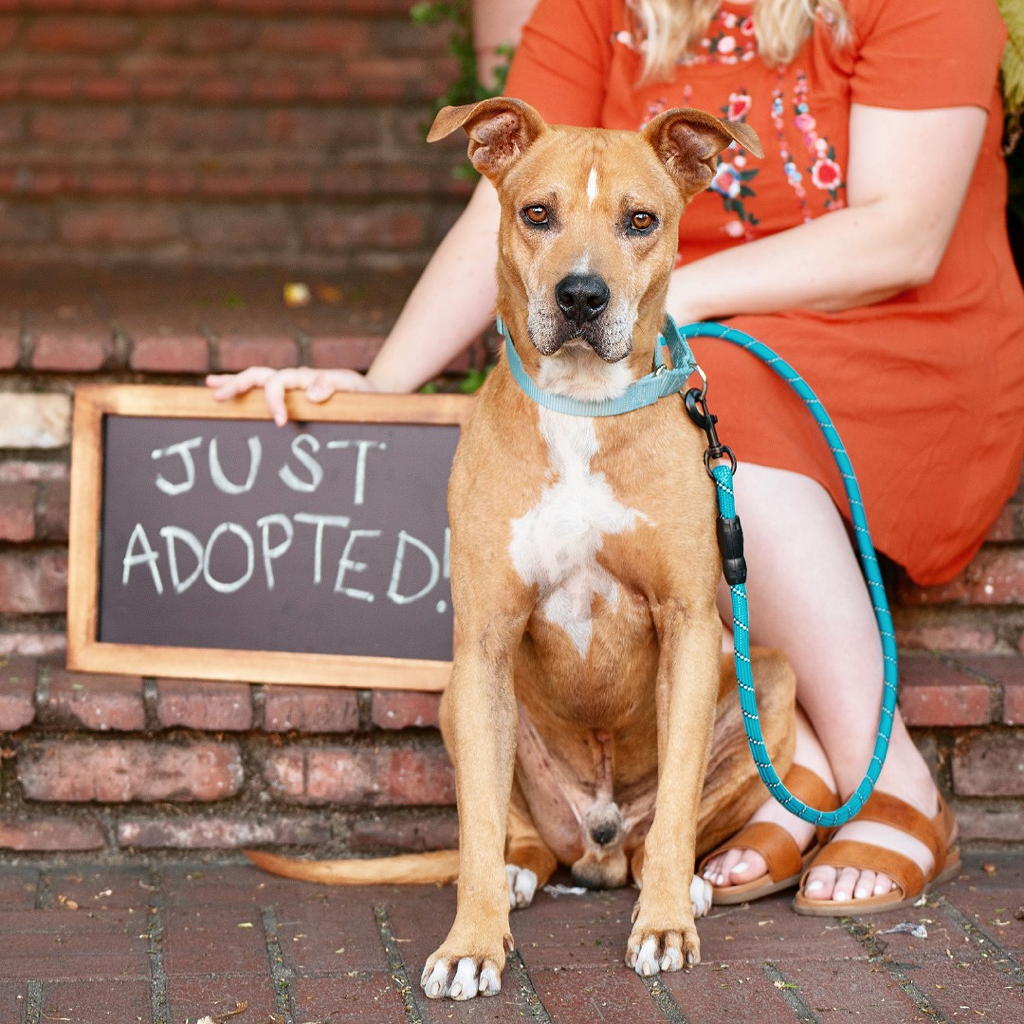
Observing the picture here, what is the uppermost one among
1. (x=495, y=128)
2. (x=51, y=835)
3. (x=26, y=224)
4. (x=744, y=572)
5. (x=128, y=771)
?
(x=495, y=128)

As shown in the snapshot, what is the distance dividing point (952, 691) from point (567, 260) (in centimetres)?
133

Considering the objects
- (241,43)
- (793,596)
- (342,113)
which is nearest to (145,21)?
(241,43)

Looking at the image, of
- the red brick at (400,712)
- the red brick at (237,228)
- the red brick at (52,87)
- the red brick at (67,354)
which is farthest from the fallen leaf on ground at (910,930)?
the red brick at (52,87)

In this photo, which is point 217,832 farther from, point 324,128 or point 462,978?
point 324,128

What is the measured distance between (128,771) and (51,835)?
19 centimetres

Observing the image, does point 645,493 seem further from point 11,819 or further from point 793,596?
point 11,819

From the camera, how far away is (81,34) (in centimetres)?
562

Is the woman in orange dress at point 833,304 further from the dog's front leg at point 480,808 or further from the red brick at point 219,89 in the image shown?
the red brick at point 219,89

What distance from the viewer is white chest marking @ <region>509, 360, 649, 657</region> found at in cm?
253

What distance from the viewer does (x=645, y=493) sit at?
253 cm

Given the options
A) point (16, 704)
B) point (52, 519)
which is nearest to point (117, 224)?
point (52, 519)

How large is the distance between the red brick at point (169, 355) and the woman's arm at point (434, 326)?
1.45 feet

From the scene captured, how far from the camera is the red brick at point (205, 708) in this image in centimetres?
312

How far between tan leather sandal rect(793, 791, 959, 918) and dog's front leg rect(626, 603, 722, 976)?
395mm
